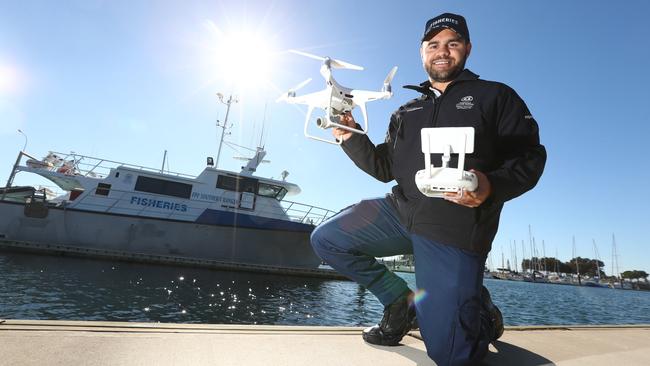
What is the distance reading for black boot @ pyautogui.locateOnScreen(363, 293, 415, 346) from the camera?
5.23 feet

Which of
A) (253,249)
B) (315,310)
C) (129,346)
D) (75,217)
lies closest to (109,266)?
(75,217)

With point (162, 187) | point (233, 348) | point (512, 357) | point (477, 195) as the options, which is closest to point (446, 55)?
point (477, 195)

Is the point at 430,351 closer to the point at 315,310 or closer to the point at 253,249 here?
the point at 315,310

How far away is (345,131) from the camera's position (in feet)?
5.80

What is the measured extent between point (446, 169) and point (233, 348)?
1107 millimetres

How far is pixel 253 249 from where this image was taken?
13688 mm

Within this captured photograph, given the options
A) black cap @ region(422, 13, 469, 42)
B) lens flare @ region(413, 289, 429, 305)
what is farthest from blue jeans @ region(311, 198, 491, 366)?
black cap @ region(422, 13, 469, 42)

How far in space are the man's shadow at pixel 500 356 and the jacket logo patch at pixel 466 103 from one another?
1.13 meters

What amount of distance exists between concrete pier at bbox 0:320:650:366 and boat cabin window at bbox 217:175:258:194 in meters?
12.6

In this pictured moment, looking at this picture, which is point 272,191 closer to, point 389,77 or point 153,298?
point 153,298

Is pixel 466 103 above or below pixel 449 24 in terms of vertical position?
below

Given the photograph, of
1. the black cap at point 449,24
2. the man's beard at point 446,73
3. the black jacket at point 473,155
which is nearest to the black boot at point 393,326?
the black jacket at point 473,155

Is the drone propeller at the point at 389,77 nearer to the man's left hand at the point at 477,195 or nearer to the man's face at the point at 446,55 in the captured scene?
the man's face at the point at 446,55

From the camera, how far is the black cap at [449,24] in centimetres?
160
